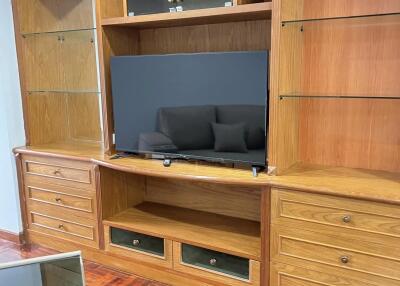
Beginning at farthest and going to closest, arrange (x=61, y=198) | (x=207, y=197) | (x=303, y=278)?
(x=61, y=198) → (x=207, y=197) → (x=303, y=278)

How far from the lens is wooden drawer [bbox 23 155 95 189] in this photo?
8.50 feet

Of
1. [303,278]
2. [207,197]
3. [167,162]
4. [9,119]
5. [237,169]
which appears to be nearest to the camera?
[303,278]

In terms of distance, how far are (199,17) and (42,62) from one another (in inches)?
56.4

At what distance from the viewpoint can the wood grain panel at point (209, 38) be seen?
89.6 inches

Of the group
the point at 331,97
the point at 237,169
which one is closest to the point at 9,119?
the point at 237,169

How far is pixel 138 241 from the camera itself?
252cm

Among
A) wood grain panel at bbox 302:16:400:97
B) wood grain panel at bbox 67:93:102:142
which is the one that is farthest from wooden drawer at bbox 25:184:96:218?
wood grain panel at bbox 302:16:400:97

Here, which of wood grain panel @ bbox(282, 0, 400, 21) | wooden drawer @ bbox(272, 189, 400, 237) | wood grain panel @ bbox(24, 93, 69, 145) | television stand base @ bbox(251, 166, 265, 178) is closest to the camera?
wooden drawer @ bbox(272, 189, 400, 237)

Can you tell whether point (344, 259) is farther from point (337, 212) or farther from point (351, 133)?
point (351, 133)

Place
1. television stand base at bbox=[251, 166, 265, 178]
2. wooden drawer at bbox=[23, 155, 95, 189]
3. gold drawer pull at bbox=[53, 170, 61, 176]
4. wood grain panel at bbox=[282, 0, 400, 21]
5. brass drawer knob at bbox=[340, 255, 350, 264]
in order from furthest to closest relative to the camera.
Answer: gold drawer pull at bbox=[53, 170, 61, 176] → wooden drawer at bbox=[23, 155, 95, 189] → television stand base at bbox=[251, 166, 265, 178] → wood grain panel at bbox=[282, 0, 400, 21] → brass drawer knob at bbox=[340, 255, 350, 264]

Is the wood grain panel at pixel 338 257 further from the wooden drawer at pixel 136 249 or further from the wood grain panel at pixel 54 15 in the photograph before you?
the wood grain panel at pixel 54 15

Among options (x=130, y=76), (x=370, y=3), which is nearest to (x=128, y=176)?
(x=130, y=76)

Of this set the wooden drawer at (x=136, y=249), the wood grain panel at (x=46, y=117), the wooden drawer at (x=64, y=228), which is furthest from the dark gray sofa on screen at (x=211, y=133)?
the wood grain panel at (x=46, y=117)

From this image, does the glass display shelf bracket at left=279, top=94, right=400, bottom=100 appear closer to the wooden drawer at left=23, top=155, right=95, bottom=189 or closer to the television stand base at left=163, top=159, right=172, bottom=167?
the television stand base at left=163, top=159, right=172, bottom=167
